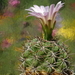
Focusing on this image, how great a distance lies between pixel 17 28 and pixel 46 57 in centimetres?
104

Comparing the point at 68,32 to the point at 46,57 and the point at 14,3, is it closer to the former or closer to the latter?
the point at 14,3

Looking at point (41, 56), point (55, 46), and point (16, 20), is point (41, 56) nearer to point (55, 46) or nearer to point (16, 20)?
point (55, 46)

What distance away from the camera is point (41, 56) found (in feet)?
5.18

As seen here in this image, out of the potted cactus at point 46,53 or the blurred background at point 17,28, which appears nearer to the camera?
the potted cactus at point 46,53

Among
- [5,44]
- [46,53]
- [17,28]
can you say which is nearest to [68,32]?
[17,28]

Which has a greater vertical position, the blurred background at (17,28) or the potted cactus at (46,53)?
the blurred background at (17,28)

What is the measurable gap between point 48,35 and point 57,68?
0.54 feet

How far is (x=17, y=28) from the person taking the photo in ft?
8.50

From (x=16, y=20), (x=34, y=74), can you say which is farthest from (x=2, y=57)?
(x=34, y=74)

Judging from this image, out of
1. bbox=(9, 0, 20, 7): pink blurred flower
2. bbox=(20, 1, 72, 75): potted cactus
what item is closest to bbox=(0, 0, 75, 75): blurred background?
bbox=(9, 0, 20, 7): pink blurred flower

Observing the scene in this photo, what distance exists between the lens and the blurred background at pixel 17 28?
2.56 meters

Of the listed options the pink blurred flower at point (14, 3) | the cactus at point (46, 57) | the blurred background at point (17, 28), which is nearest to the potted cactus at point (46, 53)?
the cactus at point (46, 57)

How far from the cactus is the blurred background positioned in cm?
93

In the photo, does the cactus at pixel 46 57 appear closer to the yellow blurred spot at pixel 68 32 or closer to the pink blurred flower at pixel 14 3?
the yellow blurred spot at pixel 68 32
